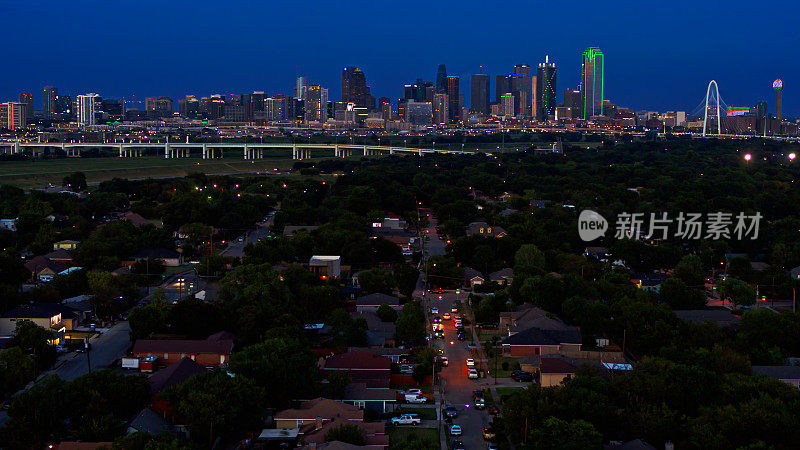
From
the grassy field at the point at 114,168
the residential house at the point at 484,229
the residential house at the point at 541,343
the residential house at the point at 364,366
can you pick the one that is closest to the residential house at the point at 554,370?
the residential house at the point at 541,343

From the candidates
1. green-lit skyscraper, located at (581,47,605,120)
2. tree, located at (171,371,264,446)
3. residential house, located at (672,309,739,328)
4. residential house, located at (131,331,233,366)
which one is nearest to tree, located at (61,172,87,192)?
residential house, located at (131,331,233,366)

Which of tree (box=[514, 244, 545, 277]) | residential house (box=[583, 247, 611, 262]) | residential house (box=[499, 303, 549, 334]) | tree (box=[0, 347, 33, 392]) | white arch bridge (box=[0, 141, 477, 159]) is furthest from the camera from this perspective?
white arch bridge (box=[0, 141, 477, 159])

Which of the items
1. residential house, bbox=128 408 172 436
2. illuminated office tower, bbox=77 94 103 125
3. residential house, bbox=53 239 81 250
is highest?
illuminated office tower, bbox=77 94 103 125

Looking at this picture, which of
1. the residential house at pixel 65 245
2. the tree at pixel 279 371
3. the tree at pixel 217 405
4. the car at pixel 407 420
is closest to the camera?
the tree at pixel 217 405

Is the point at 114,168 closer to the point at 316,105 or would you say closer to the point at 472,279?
the point at 472,279

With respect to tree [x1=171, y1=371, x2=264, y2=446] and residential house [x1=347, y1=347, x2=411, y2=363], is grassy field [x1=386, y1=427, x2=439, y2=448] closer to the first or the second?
tree [x1=171, y1=371, x2=264, y2=446]

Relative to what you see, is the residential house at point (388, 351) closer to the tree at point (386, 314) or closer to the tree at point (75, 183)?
the tree at point (386, 314)
